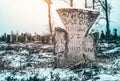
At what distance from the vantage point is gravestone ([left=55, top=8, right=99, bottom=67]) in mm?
12156

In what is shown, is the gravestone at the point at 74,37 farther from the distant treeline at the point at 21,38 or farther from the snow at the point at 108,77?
the distant treeline at the point at 21,38

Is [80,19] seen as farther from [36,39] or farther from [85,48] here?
[36,39]

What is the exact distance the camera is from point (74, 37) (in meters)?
12.4

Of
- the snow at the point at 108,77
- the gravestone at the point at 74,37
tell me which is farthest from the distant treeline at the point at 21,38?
the snow at the point at 108,77

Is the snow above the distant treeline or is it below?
below

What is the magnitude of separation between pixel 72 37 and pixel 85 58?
2.96 ft

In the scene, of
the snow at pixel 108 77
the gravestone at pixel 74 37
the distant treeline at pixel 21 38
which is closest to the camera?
the snow at pixel 108 77

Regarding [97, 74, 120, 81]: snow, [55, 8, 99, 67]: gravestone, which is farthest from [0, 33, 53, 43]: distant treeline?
[97, 74, 120, 81]: snow

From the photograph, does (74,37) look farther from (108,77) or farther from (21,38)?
(21,38)

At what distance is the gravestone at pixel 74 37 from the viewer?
12156 millimetres

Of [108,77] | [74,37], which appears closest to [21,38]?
[74,37]

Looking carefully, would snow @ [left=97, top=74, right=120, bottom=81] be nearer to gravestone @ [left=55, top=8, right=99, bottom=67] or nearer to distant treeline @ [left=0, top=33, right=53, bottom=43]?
gravestone @ [left=55, top=8, right=99, bottom=67]

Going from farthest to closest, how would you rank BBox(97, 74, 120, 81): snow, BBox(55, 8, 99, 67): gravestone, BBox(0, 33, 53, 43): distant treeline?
BBox(0, 33, 53, 43): distant treeline
BBox(55, 8, 99, 67): gravestone
BBox(97, 74, 120, 81): snow

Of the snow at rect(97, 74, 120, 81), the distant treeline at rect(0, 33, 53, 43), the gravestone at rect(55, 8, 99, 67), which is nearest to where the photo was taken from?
the snow at rect(97, 74, 120, 81)
